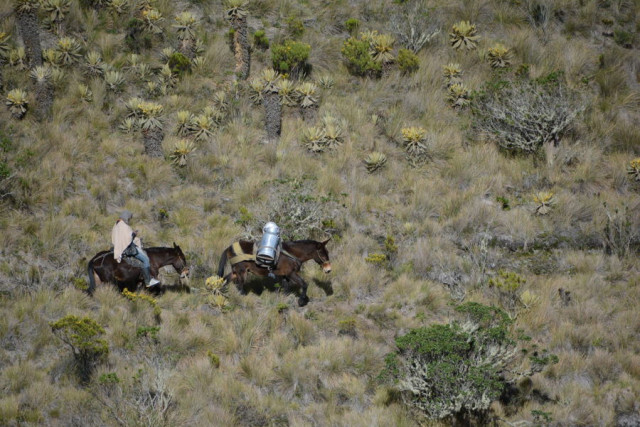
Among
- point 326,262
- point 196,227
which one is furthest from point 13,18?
point 326,262

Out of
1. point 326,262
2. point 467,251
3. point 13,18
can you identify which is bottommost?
point 467,251

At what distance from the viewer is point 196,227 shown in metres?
12.8

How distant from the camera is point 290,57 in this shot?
1744 centimetres

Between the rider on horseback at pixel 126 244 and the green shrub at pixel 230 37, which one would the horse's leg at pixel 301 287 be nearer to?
the rider on horseback at pixel 126 244

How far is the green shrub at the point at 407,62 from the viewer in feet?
59.1

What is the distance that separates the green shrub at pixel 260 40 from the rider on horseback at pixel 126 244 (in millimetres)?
9949

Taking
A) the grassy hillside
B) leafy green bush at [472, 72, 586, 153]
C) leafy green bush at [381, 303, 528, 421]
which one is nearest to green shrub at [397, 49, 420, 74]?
the grassy hillside

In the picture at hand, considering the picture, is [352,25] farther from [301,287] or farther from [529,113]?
[301,287]

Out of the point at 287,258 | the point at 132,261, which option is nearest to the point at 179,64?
the point at 132,261

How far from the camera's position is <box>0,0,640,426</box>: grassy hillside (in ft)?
29.3

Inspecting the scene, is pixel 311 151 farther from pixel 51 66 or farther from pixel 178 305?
pixel 51 66

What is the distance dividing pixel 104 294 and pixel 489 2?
17125 mm

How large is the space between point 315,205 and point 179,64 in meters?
7.22

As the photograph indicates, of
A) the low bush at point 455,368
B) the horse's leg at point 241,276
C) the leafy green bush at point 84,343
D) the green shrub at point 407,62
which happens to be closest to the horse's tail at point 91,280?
the leafy green bush at point 84,343
